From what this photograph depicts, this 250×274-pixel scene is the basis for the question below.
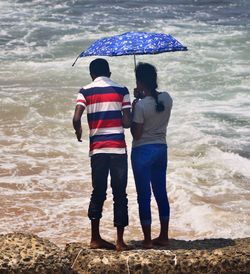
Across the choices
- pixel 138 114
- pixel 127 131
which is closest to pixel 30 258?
pixel 138 114

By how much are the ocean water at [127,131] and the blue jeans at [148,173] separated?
1563 mm

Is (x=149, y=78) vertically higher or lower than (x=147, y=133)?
higher

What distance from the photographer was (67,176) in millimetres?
9523

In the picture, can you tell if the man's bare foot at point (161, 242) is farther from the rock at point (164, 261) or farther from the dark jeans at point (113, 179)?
the rock at point (164, 261)

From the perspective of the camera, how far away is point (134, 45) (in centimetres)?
579

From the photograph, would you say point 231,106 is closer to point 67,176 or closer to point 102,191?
point 67,176

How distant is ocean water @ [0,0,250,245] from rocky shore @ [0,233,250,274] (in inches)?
83.4

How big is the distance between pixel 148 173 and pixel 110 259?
3.07 ft

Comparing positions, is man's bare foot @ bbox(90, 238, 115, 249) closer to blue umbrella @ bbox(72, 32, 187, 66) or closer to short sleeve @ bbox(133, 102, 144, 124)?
short sleeve @ bbox(133, 102, 144, 124)

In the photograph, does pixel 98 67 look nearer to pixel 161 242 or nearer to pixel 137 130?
pixel 137 130

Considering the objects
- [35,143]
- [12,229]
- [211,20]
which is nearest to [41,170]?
[35,143]

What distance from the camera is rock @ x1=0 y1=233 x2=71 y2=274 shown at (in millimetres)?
4805

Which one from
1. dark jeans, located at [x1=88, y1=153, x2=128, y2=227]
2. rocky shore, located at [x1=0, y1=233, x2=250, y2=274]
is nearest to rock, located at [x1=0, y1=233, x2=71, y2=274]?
rocky shore, located at [x1=0, y1=233, x2=250, y2=274]

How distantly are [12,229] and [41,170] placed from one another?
7.20ft
